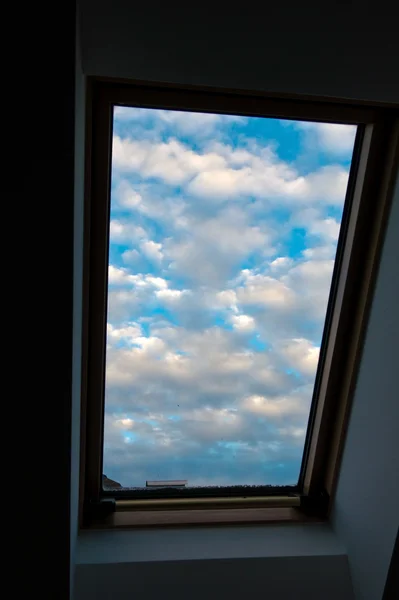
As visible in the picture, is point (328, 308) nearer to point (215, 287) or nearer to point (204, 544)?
point (215, 287)

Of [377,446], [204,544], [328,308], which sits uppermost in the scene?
[328,308]

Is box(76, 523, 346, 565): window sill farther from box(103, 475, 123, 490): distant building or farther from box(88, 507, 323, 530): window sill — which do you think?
box(103, 475, 123, 490): distant building

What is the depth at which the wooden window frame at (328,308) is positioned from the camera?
1.38 m

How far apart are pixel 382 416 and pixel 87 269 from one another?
0.88 metres

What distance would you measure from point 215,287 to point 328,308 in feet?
1.17

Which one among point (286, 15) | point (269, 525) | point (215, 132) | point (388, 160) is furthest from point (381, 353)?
point (286, 15)

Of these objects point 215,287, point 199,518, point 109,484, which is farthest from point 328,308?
point 109,484

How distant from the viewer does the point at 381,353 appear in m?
1.46

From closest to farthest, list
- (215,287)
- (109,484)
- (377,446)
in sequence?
(377,446), (215,287), (109,484)

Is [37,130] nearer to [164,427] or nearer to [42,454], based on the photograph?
[42,454]

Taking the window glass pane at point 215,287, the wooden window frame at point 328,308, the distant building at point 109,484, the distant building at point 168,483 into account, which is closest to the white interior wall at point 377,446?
the wooden window frame at point 328,308

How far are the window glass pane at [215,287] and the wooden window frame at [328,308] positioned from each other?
0.14ft

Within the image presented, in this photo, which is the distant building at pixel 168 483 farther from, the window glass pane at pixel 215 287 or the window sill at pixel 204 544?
the window sill at pixel 204 544

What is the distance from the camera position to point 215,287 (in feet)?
5.09
